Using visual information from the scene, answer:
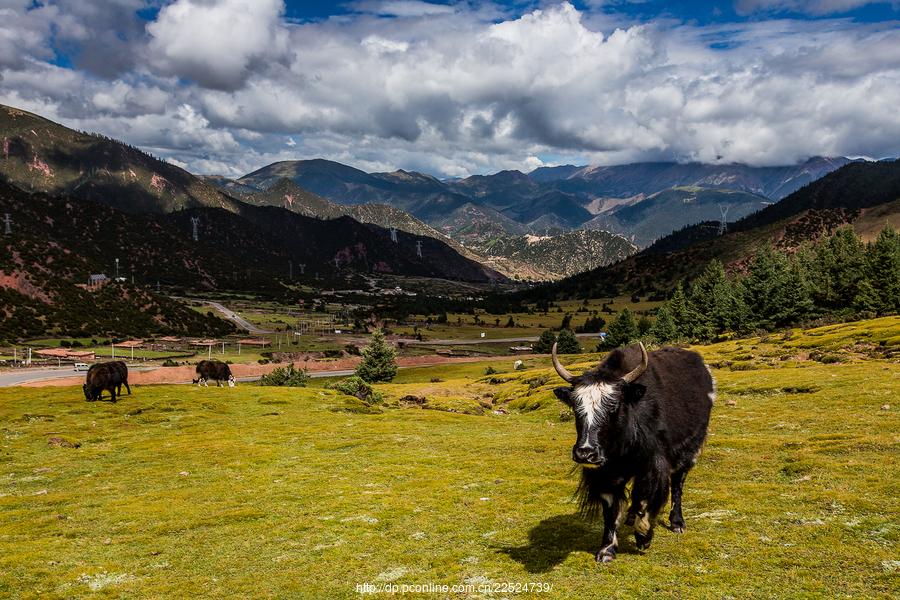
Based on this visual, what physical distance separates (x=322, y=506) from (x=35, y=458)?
21.1 meters

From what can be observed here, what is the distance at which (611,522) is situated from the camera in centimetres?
1102

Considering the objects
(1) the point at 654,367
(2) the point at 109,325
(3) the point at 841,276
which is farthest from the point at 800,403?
(2) the point at 109,325

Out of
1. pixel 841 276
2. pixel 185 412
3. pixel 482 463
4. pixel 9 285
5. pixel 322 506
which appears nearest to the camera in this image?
pixel 322 506

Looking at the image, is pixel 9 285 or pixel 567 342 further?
pixel 9 285

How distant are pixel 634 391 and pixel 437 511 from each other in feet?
27.9

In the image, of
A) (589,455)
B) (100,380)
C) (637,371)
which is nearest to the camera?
(589,455)

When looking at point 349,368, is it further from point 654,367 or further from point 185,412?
point 654,367

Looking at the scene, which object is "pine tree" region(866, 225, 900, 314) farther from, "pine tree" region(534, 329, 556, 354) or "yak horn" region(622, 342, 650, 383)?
"yak horn" region(622, 342, 650, 383)

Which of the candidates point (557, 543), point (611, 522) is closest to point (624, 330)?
point (557, 543)

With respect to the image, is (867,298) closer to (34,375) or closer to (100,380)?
(100,380)

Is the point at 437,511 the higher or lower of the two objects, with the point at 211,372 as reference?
higher

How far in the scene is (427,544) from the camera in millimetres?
13266

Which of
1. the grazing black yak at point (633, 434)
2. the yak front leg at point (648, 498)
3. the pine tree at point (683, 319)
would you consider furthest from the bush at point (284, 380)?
the yak front leg at point (648, 498)

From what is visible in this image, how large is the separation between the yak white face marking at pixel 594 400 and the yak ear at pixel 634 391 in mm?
462
